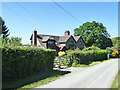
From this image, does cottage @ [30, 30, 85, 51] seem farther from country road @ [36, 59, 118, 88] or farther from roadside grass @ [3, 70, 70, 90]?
roadside grass @ [3, 70, 70, 90]

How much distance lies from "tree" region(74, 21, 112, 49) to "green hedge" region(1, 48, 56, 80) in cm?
4050

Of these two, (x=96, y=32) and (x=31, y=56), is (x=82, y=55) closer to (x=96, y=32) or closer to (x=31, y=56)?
(x=31, y=56)

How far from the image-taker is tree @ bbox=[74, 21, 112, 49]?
48.7 meters

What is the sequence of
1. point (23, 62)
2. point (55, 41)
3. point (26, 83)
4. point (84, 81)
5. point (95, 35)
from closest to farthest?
point (26, 83)
point (84, 81)
point (23, 62)
point (55, 41)
point (95, 35)

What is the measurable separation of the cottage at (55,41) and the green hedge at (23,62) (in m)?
23.8

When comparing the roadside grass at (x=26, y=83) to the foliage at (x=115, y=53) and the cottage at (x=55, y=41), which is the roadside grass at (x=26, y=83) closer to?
the cottage at (x=55, y=41)

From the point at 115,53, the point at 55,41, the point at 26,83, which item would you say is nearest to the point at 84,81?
the point at 26,83

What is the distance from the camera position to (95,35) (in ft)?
163

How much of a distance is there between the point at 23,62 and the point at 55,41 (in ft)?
94.6

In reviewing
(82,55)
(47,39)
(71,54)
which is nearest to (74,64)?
(71,54)

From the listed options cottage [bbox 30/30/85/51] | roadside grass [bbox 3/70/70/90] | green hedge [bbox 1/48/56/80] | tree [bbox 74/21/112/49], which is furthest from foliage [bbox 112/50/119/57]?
roadside grass [bbox 3/70/70/90]

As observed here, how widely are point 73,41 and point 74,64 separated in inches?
1126

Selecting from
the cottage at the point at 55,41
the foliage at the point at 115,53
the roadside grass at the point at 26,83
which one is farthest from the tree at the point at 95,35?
the roadside grass at the point at 26,83

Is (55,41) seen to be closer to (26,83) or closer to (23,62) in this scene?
(23,62)
